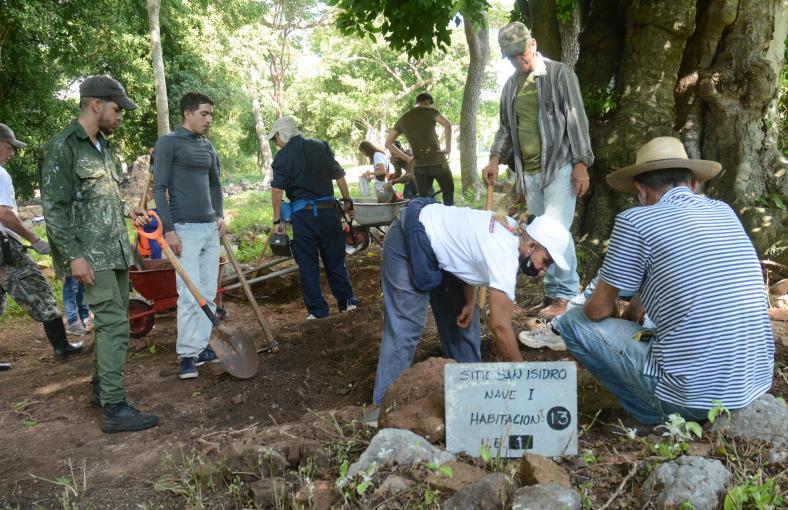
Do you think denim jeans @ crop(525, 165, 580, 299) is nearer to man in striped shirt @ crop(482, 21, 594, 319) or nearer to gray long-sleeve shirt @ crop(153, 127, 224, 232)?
man in striped shirt @ crop(482, 21, 594, 319)

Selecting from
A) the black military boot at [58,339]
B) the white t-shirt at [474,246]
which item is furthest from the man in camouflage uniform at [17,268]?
the white t-shirt at [474,246]

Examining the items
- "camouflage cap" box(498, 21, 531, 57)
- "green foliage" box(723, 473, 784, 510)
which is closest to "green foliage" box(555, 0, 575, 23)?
"camouflage cap" box(498, 21, 531, 57)

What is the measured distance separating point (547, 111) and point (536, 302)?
163 cm

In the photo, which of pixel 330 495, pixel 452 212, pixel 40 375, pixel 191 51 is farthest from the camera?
pixel 191 51

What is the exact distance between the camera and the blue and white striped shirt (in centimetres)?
243

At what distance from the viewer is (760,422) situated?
2432mm

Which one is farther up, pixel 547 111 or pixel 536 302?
pixel 547 111

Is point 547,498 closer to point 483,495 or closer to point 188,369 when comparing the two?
point 483,495

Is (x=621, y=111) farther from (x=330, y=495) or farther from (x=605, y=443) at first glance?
(x=330, y=495)

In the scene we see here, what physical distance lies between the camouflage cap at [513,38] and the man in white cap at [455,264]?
154 centimetres

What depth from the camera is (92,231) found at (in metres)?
3.73

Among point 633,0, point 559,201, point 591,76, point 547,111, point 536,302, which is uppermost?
point 633,0

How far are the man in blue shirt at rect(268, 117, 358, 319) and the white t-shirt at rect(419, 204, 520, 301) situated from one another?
8.00 ft

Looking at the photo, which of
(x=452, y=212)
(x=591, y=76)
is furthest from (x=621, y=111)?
(x=452, y=212)
